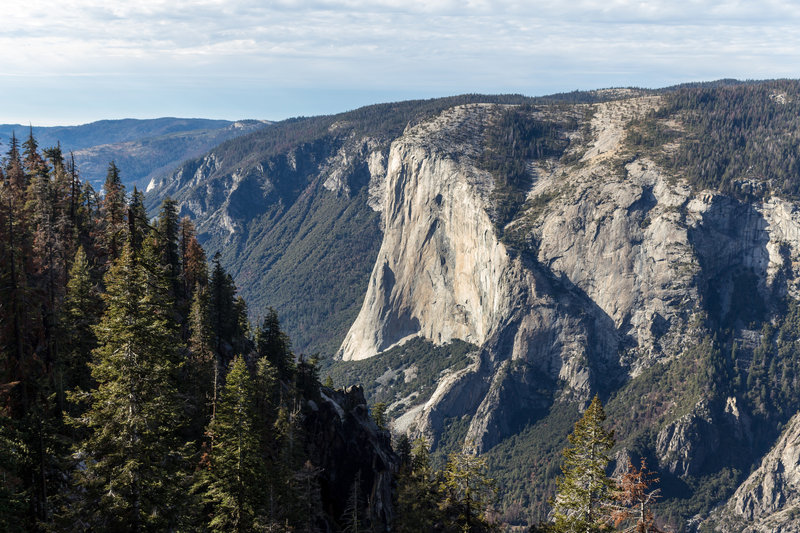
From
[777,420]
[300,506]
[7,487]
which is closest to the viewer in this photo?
[7,487]

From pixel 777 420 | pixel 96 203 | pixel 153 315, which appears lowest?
pixel 777 420

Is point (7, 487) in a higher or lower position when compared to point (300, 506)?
higher

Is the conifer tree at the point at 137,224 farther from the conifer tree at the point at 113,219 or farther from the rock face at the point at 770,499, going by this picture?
the rock face at the point at 770,499

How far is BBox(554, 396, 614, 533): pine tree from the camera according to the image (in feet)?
101

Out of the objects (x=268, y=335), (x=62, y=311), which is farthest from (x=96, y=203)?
(x=62, y=311)

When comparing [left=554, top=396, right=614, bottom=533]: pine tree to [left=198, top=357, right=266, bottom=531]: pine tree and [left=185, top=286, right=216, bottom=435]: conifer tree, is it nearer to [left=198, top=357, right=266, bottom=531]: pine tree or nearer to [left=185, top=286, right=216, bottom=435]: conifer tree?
[left=198, top=357, right=266, bottom=531]: pine tree

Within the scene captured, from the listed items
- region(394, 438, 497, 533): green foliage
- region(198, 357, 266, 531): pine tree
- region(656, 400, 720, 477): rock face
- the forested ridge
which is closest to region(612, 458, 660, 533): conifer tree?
region(394, 438, 497, 533): green foliage

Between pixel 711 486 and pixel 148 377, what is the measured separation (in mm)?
213094

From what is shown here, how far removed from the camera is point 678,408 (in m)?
198

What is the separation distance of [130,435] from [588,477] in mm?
24483

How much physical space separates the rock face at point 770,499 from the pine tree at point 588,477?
6877 inches

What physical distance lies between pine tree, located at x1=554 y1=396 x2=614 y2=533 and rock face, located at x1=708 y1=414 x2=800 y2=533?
6877 inches

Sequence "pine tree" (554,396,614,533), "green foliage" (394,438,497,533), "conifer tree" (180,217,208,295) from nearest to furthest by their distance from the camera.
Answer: "pine tree" (554,396,614,533), "green foliage" (394,438,497,533), "conifer tree" (180,217,208,295)

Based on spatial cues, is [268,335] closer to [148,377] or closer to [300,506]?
[300,506]
